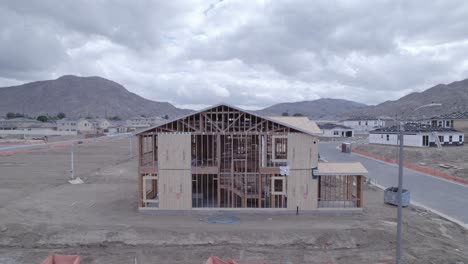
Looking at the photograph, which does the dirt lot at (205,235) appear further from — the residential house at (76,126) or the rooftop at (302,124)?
the residential house at (76,126)

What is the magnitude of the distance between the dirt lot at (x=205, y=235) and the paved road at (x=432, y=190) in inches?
108

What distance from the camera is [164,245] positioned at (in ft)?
57.2

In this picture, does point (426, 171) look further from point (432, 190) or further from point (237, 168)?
point (237, 168)

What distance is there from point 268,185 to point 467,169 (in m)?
29.5

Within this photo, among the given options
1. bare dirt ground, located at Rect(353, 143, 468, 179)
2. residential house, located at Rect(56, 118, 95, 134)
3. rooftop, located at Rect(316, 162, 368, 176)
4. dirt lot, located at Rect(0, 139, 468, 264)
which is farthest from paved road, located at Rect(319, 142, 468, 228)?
residential house, located at Rect(56, 118, 95, 134)

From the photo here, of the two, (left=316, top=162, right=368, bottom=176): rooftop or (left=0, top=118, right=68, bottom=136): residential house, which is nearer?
(left=316, top=162, right=368, bottom=176): rooftop

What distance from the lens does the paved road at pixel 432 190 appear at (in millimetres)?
24800

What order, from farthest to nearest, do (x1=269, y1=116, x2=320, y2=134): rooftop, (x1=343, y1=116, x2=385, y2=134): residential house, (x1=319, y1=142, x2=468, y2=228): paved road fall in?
(x1=343, y1=116, x2=385, y2=134): residential house < (x1=319, y1=142, x2=468, y2=228): paved road < (x1=269, y1=116, x2=320, y2=134): rooftop

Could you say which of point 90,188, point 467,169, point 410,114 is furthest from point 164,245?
point 467,169

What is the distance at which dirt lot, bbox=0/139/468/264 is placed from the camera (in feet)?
53.5

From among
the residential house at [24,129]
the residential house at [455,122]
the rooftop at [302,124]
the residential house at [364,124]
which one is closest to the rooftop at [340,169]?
the rooftop at [302,124]

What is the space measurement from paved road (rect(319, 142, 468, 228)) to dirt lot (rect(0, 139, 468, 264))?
108 inches

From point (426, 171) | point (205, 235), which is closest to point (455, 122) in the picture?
point (426, 171)

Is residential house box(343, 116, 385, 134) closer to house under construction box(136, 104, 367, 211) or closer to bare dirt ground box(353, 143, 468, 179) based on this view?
bare dirt ground box(353, 143, 468, 179)
